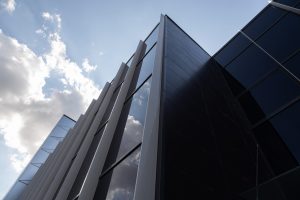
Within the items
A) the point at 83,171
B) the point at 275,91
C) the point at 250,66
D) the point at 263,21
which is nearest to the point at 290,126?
the point at 275,91

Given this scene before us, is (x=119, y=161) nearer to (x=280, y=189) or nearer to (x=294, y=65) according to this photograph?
(x=280, y=189)

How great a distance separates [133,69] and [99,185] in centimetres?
598

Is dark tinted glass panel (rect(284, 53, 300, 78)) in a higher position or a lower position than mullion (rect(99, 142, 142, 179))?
higher

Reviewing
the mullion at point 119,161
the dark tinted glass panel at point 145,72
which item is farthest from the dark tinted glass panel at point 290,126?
the dark tinted glass panel at point 145,72

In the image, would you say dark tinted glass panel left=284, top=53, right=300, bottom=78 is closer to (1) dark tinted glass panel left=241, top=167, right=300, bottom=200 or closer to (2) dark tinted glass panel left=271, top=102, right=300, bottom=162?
(2) dark tinted glass panel left=271, top=102, right=300, bottom=162

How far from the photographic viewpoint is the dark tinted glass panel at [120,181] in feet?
16.4

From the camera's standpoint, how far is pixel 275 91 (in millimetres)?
8242

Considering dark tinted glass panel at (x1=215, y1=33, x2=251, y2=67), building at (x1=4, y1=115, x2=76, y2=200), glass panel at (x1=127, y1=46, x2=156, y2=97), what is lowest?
glass panel at (x1=127, y1=46, x2=156, y2=97)

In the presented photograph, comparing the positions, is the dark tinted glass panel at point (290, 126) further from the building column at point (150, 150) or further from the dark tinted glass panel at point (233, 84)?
the building column at point (150, 150)

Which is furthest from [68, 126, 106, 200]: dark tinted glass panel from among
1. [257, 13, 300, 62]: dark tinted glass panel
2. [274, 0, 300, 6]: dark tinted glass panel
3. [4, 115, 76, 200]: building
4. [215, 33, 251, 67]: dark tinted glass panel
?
[4, 115, 76, 200]: building

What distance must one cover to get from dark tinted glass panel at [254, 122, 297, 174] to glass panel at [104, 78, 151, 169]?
3.69 meters

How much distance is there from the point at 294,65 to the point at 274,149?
2.85 m

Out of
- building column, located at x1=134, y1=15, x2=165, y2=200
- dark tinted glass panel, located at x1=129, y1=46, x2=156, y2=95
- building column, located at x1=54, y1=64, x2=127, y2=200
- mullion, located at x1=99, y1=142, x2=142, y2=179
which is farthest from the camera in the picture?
dark tinted glass panel, located at x1=129, y1=46, x2=156, y2=95

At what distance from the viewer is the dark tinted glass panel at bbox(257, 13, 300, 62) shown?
859cm
